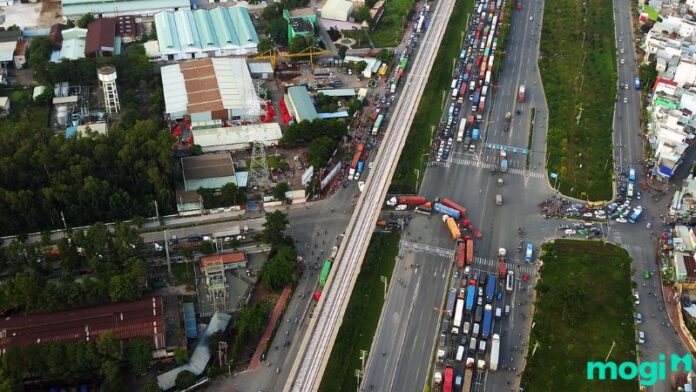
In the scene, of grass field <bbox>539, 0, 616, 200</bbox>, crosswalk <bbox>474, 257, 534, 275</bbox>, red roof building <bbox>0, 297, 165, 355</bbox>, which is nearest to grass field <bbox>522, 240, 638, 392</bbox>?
crosswalk <bbox>474, 257, 534, 275</bbox>

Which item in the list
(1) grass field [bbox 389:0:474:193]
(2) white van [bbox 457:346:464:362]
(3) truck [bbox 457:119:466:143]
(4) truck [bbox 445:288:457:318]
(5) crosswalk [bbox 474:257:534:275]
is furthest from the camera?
(3) truck [bbox 457:119:466:143]

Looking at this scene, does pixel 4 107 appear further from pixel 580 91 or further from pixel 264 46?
pixel 580 91

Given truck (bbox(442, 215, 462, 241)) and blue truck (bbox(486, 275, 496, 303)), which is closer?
blue truck (bbox(486, 275, 496, 303))

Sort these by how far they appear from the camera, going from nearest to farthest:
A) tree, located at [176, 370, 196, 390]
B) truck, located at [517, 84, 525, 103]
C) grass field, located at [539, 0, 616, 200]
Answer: tree, located at [176, 370, 196, 390] < grass field, located at [539, 0, 616, 200] < truck, located at [517, 84, 525, 103]

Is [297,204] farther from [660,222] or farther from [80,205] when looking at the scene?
[660,222]

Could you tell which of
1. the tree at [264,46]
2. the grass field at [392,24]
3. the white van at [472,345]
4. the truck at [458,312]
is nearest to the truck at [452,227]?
the truck at [458,312]

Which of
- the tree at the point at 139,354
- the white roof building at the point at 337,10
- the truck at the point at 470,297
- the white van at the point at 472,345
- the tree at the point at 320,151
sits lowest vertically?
the tree at the point at 139,354

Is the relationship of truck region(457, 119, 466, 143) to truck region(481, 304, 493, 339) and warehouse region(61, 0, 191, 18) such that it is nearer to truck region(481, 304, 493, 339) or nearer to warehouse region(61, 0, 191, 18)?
truck region(481, 304, 493, 339)

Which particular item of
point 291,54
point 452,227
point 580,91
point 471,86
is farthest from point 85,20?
point 580,91

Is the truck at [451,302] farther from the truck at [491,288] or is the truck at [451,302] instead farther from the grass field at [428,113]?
the grass field at [428,113]
